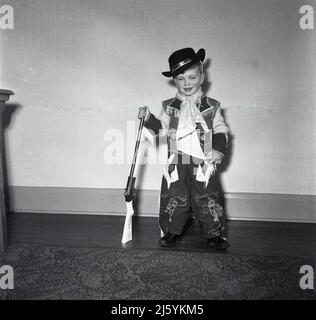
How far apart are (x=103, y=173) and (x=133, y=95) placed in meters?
0.47

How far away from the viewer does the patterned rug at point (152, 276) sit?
130 centimetres

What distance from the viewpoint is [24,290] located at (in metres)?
1.36

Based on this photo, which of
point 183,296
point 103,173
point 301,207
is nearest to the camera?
point 183,296

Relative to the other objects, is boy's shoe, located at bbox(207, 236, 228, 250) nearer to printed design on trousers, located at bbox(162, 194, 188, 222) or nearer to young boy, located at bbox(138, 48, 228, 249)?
young boy, located at bbox(138, 48, 228, 249)

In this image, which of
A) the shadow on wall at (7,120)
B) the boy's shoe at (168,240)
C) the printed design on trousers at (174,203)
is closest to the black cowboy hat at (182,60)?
the printed design on trousers at (174,203)

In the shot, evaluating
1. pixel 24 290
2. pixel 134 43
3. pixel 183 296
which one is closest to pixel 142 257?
pixel 183 296

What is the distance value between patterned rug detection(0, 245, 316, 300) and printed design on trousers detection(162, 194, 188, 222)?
192 millimetres

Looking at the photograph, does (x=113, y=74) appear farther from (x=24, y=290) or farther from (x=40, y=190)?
(x=24, y=290)

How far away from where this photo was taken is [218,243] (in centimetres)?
148

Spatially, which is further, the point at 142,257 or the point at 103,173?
the point at 103,173

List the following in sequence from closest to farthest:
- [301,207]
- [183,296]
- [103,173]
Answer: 1. [183,296]
2. [301,207]
3. [103,173]

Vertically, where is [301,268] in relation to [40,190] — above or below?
below

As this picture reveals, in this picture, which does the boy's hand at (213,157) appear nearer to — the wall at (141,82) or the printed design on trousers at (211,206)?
the printed design on trousers at (211,206)
